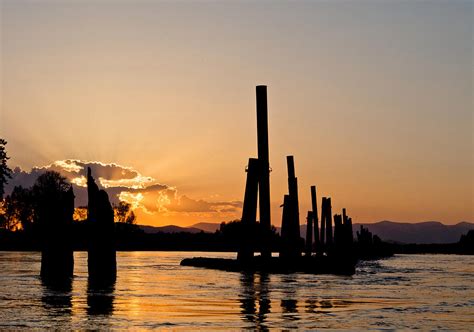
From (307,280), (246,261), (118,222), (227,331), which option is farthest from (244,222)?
(118,222)

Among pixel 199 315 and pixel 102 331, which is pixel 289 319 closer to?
pixel 199 315

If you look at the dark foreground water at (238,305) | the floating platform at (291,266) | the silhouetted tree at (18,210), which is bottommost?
the dark foreground water at (238,305)

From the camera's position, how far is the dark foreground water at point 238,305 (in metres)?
18.2

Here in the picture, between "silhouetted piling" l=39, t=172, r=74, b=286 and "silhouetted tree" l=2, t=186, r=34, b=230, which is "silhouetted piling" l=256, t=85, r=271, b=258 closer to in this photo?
"silhouetted piling" l=39, t=172, r=74, b=286

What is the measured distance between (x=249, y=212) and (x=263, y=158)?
262cm

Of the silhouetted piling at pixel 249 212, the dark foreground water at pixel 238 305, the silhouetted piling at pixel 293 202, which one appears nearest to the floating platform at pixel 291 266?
the silhouetted piling at pixel 249 212

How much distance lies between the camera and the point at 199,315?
1984 cm

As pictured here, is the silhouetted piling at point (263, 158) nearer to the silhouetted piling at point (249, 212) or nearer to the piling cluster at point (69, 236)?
the silhouetted piling at point (249, 212)

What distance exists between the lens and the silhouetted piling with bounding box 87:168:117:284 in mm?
29078

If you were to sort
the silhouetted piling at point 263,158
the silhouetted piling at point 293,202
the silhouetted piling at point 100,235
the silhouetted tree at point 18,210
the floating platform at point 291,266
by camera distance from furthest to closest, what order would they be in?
the silhouetted tree at point 18,210, the silhouetted piling at point 293,202, the silhouetted piling at point 263,158, the floating platform at point 291,266, the silhouetted piling at point 100,235

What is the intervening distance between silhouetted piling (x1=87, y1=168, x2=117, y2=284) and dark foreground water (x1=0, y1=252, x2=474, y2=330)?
80 cm

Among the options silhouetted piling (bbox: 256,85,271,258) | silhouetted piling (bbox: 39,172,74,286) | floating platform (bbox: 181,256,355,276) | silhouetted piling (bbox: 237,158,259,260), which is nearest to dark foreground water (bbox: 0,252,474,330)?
silhouetted piling (bbox: 39,172,74,286)

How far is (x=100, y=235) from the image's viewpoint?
29125 millimetres

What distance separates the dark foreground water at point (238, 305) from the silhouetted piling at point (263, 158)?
490cm
